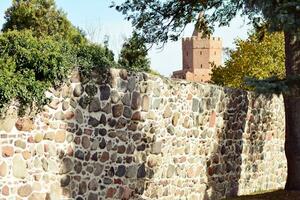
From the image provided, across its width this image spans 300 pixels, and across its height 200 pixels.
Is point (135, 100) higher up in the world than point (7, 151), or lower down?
higher up

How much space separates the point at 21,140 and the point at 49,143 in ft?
1.59

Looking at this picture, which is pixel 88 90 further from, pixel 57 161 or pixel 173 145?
pixel 173 145

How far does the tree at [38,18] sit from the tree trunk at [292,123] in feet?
73.2

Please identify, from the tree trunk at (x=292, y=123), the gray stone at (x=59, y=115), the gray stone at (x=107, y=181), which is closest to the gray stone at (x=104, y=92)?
the gray stone at (x=59, y=115)

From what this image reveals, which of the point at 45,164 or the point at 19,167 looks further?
the point at 45,164

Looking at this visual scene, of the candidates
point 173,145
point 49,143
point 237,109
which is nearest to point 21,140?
point 49,143

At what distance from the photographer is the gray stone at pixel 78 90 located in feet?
27.0

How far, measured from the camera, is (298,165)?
1120cm

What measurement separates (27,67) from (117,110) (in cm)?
184

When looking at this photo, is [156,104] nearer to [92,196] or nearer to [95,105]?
[95,105]

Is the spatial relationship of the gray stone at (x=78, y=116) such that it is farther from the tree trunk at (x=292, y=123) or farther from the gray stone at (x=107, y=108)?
the tree trunk at (x=292, y=123)

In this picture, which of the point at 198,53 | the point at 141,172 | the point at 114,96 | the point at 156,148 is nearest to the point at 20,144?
the point at 114,96

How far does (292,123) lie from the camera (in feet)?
37.0

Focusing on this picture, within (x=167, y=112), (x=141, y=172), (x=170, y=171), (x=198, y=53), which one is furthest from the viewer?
(x=198, y=53)
